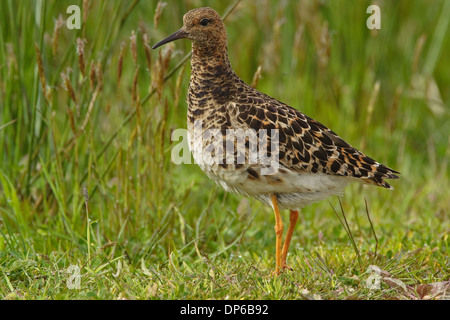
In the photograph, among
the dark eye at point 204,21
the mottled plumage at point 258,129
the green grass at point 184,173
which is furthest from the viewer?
the dark eye at point 204,21

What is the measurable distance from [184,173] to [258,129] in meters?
2.08

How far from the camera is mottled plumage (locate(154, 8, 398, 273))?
4.33m

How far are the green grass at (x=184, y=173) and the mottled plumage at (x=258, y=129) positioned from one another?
9.4 inches

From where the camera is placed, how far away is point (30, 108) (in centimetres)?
534

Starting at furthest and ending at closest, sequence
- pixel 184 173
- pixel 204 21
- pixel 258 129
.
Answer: pixel 184 173, pixel 204 21, pixel 258 129

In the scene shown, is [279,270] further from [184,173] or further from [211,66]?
[184,173]

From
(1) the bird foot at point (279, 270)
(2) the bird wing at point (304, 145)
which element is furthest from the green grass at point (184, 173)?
(2) the bird wing at point (304, 145)

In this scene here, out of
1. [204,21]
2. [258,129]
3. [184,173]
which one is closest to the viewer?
[258,129]

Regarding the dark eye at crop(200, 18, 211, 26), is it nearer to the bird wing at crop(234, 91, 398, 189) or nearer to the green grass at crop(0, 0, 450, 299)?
the green grass at crop(0, 0, 450, 299)

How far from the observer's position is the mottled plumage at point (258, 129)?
433cm

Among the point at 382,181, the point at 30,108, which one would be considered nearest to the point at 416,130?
the point at 382,181

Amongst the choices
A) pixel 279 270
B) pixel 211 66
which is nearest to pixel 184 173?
pixel 211 66

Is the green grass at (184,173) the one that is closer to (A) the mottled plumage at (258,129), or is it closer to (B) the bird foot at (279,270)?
(B) the bird foot at (279,270)

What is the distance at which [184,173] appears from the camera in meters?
6.32
